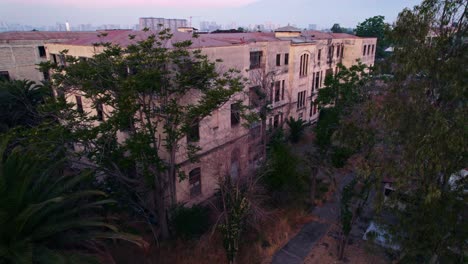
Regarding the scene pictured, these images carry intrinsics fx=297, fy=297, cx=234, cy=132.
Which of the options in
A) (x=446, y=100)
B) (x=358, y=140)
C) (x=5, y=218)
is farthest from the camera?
(x=358, y=140)

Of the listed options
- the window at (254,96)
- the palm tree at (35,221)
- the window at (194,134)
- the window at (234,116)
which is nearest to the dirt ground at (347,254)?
the window at (194,134)

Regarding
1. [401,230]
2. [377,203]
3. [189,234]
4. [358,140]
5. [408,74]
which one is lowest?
[189,234]

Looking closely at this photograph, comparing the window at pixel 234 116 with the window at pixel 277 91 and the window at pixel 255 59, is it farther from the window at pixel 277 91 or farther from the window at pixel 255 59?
the window at pixel 277 91

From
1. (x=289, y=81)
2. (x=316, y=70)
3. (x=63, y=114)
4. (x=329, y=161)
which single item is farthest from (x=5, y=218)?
(x=316, y=70)

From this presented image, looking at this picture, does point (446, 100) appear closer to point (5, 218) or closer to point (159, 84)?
point (159, 84)

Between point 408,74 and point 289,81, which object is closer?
point 408,74

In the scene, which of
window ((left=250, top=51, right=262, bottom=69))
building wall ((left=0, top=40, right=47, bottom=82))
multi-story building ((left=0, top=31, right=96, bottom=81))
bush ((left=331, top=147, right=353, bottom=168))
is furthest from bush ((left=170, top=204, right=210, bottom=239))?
building wall ((left=0, top=40, right=47, bottom=82))

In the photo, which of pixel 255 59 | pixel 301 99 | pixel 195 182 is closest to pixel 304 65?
pixel 301 99
